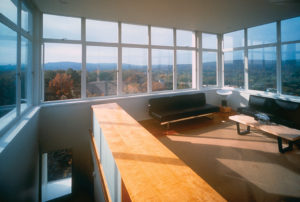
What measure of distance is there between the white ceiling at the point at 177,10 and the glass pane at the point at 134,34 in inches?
11.8

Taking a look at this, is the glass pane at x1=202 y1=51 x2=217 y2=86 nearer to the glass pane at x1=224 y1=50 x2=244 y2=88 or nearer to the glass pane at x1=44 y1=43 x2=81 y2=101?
the glass pane at x1=224 y1=50 x2=244 y2=88

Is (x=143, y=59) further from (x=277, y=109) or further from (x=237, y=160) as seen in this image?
(x=277, y=109)

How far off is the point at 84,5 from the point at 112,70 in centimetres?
192

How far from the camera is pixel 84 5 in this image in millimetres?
3775

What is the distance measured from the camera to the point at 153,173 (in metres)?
1.20

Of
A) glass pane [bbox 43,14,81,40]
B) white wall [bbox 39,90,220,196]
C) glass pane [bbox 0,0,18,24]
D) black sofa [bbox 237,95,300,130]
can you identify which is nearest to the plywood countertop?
glass pane [bbox 0,0,18,24]

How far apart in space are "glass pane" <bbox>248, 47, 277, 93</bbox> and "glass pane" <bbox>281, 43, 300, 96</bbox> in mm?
294

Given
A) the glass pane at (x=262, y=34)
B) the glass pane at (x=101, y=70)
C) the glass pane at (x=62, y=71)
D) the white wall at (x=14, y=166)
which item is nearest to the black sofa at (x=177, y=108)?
the glass pane at (x=101, y=70)

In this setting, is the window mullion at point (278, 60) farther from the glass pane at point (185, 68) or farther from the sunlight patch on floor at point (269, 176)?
the sunlight patch on floor at point (269, 176)

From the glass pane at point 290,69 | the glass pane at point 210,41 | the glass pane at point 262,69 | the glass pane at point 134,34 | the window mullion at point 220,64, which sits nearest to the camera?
the glass pane at point 290,69

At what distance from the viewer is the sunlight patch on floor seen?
2441 mm

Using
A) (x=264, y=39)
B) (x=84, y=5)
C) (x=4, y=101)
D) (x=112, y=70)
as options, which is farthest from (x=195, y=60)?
(x=4, y=101)

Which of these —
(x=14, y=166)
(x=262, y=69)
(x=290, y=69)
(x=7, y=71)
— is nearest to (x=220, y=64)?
(x=262, y=69)

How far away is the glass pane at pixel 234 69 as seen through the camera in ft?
22.2
